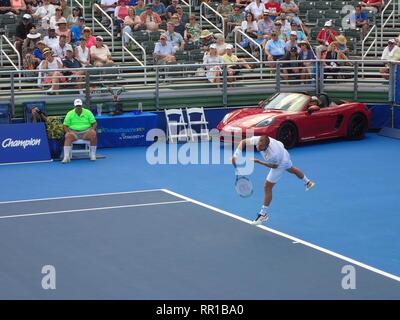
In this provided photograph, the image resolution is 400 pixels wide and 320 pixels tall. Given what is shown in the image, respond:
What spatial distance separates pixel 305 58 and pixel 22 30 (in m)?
8.25

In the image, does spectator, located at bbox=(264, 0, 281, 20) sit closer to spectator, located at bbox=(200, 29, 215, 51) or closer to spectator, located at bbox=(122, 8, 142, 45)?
spectator, located at bbox=(200, 29, 215, 51)

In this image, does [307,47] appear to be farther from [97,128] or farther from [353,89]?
[97,128]

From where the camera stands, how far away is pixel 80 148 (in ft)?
87.3

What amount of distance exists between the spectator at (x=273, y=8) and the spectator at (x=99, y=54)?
651 cm

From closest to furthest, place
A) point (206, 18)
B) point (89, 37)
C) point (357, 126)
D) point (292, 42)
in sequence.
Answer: point (357, 126), point (89, 37), point (292, 42), point (206, 18)

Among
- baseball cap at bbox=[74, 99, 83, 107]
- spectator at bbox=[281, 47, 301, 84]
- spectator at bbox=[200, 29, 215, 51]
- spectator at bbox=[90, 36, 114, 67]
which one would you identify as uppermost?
spectator at bbox=[200, 29, 215, 51]

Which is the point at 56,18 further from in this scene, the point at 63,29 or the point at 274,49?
the point at 274,49

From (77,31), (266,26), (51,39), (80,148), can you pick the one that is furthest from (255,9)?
(80,148)

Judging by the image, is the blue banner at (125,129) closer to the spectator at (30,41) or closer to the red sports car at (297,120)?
the red sports car at (297,120)

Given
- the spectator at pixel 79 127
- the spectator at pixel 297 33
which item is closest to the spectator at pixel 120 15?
the spectator at pixel 297 33

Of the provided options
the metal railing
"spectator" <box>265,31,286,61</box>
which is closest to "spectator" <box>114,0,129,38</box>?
→ the metal railing

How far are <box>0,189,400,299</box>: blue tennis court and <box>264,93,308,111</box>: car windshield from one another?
24.4 feet

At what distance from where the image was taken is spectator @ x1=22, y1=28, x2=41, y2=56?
95.4ft

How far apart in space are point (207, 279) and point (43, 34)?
53.4ft
